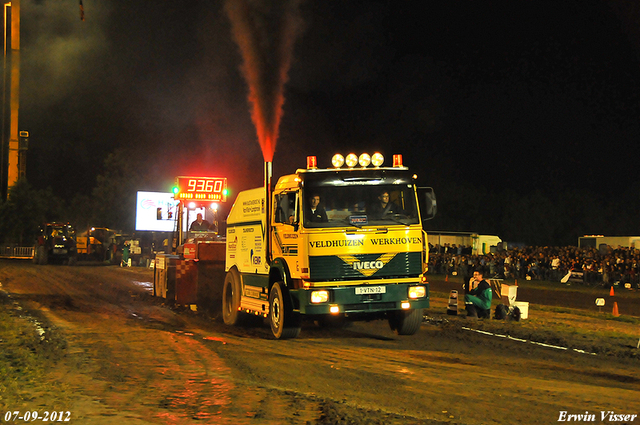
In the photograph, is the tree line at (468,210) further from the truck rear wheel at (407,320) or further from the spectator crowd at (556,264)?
the truck rear wheel at (407,320)

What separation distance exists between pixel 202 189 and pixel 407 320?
988cm

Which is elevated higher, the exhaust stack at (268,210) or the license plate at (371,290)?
the exhaust stack at (268,210)

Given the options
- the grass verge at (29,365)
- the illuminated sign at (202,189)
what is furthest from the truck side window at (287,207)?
the illuminated sign at (202,189)

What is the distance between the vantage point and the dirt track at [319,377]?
672 cm

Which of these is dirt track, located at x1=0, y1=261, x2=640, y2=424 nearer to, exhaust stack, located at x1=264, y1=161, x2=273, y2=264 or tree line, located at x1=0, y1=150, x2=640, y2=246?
exhaust stack, located at x1=264, y1=161, x2=273, y2=264

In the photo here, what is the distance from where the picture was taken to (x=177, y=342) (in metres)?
11.6

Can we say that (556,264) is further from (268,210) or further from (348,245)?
(348,245)

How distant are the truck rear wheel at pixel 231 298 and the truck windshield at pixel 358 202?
3838 mm

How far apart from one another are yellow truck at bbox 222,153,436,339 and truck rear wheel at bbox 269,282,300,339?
0.02m

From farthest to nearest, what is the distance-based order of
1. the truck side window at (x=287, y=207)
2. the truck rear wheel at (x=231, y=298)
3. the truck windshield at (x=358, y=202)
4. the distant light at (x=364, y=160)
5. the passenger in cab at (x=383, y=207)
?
1. the truck rear wheel at (x=231, y=298)
2. the distant light at (x=364, y=160)
3. the passenger in cab at (x=383, y=207)
4. the truck side window at (x=287, y=207)
5. the truck windshield at (x=358, y=202)

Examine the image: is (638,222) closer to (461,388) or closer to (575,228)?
(575,228)

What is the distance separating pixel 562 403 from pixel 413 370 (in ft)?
7.52

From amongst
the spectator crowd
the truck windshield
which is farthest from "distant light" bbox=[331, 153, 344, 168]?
the spectator crowd

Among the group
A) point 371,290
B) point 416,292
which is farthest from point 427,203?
point 371,290
